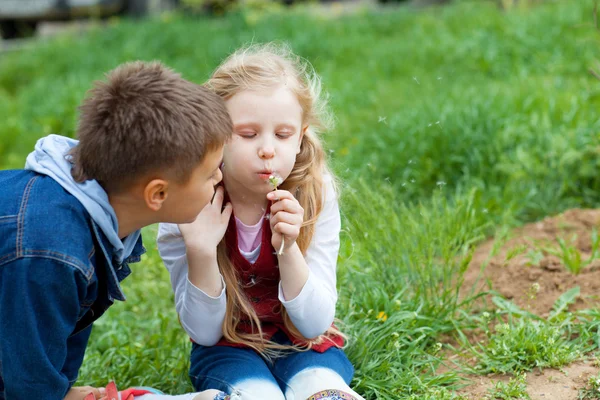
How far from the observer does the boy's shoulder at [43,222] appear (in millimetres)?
1828

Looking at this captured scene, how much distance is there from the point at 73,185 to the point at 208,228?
475 millimetres

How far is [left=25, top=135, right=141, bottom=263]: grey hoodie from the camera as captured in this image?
1915 millimetres

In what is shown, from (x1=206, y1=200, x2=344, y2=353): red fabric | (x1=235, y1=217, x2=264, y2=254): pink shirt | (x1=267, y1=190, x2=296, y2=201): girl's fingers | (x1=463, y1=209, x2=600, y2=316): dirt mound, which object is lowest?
(x1=463, y1=209, x2=600, y2=316): dirt mound

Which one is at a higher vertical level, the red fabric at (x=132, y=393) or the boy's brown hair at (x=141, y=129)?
the boy's brown hair at (x=141, y=129)

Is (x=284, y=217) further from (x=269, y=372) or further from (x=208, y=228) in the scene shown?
(x=269, y=372)

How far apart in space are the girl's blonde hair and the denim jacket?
1.81 ft

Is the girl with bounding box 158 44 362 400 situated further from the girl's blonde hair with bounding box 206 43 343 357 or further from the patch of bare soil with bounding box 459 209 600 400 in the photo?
the patch of bare soil with bounding box 459 209 600 400

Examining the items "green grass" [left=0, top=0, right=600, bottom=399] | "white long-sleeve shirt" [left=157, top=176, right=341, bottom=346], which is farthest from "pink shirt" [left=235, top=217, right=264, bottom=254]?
"green grass" [left=0, top=0, right=600, bottom=399]

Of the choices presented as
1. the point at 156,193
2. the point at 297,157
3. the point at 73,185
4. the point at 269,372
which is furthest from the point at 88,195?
the point at 269,372

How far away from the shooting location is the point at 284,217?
2174mm

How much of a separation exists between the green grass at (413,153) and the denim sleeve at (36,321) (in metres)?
0.85

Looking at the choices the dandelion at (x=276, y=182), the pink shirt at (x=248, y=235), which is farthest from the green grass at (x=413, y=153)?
the dandelion at (x=276, y=182)

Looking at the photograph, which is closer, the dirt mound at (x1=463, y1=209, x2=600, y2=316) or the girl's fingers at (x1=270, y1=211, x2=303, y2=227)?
the girl's fingers at (x1=270, y1=211, x2=303, y2=227)

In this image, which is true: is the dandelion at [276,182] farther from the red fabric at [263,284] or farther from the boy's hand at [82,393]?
the boy's hand at [82,393]
